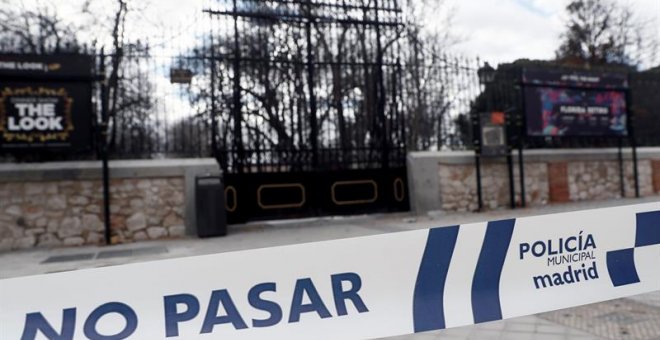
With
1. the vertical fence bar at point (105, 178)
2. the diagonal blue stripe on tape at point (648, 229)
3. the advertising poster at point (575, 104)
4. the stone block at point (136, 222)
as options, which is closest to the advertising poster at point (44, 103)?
the vertical fence bar at point (105, 178)

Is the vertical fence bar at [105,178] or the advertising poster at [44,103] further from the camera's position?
the vertical fence bar at [105,178]

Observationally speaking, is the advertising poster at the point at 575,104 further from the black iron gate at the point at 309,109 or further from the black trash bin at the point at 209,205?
the black trash bin at the point at 209,205

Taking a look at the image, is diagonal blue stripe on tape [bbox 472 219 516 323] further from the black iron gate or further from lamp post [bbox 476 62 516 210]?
lamp post [bbox 476 62 516 210]

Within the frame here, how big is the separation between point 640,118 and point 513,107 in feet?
16.5

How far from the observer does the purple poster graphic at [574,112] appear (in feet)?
35.5

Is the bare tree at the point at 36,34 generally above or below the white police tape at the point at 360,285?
above

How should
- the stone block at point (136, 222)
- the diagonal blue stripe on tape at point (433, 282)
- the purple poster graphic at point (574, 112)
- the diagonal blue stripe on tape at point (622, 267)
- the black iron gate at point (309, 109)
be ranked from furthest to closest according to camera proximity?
the purple poster graphic at point (574, 112) → the black iron gate at point (309, 109) → the stone block at point (136, 222) → the diagonal blue stripe on tape at point (622, 267) → the diagonal blue stripe on tape at point (433, 282)

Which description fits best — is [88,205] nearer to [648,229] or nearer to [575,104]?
[648,229]

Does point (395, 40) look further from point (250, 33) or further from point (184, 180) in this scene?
point (184, 180)

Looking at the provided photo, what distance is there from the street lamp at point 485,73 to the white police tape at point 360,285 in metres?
7.67

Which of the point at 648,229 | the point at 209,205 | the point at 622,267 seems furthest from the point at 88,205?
the point at 648,229

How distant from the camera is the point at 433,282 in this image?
2994 millimetres

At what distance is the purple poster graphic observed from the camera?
10.8 m

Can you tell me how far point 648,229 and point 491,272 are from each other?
159 centimetres
